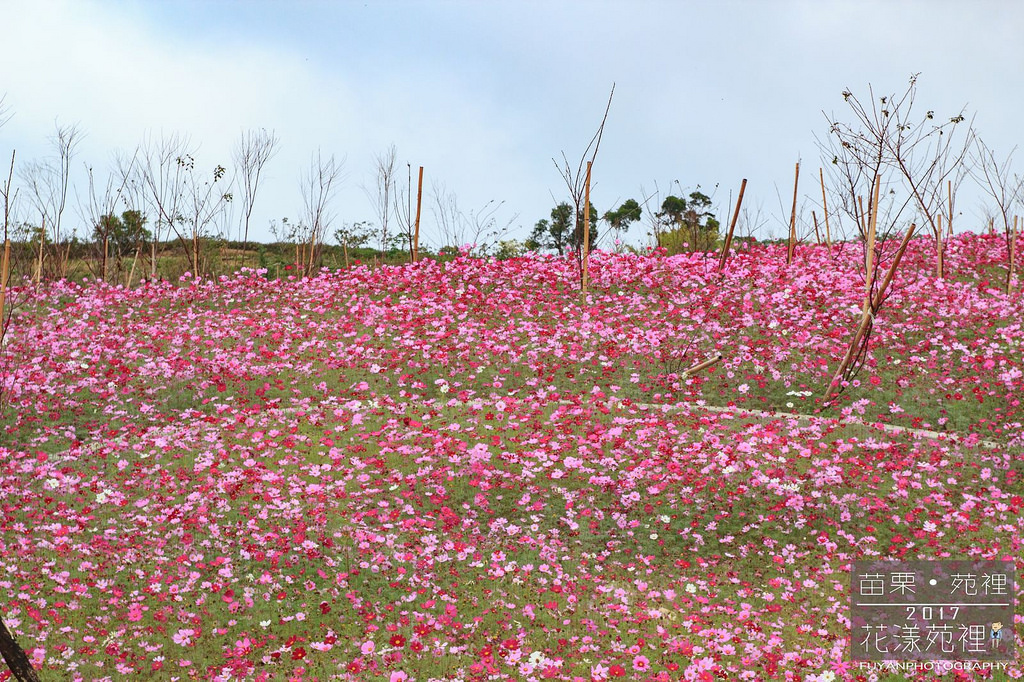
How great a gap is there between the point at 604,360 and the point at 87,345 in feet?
35.7

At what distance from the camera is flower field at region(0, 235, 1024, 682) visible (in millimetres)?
8352

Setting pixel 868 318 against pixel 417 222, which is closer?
pixel 868 318

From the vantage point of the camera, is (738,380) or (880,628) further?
(738,380)

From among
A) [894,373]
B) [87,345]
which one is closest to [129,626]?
[87,345]

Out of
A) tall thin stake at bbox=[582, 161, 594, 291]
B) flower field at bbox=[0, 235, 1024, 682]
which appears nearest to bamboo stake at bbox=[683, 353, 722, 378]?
flower field at bbox=[0, 235, 1024, 682]

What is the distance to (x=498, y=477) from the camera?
38.7ft

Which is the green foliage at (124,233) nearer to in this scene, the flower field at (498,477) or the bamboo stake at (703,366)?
the flower field at (498,477)

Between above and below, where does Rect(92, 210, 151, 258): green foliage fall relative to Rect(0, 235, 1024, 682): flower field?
above

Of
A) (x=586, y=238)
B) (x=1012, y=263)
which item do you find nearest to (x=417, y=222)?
(x=586, y=238)

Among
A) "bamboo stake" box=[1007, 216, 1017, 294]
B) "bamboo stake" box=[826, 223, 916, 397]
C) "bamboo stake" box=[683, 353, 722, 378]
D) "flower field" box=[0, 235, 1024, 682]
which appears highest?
"bamboo stake" box=[1007, 216, 1017, 294]

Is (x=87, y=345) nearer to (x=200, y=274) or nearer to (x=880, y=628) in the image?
(x=200, y=274)

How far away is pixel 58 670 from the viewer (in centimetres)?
782

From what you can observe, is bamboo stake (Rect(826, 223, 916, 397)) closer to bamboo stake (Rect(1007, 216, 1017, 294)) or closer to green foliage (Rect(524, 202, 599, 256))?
bamboo stake (Rect(1007, 216, 1017, 294))

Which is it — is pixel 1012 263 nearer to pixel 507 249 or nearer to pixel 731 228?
pixel 731 228
